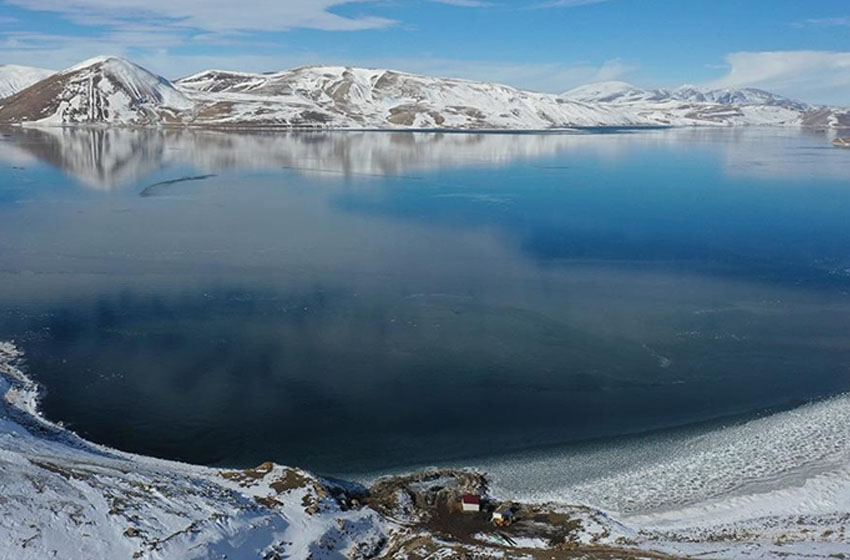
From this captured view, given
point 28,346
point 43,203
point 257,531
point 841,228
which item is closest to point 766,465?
point 257,531

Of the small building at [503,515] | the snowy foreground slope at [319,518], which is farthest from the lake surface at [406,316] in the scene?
the small building at [503,515]

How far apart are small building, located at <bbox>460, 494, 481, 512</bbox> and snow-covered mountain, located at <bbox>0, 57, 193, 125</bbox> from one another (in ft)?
524

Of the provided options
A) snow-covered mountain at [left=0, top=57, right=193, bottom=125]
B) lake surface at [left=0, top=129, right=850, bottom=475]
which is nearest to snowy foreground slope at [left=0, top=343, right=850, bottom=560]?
lake surface at [left=0, top=129, right=850, bottom=475]

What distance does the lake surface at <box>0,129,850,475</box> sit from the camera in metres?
23.2

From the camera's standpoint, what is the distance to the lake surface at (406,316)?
23250 mm

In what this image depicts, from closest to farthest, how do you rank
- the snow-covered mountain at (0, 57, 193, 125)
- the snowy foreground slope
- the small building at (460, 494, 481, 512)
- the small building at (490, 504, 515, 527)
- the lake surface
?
the snowy foreground slope, the small building at (490, 504, 515, 527), the small building at (460, 494, 481, 512), the lake surface, the snow-covered mountain at (0, 57, 193, 125)

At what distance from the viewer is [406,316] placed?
3145 cm

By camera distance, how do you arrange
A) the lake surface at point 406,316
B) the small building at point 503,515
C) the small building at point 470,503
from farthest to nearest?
the lake surface at point 406,316
the small building at point 470,503
the small building at point 503,515

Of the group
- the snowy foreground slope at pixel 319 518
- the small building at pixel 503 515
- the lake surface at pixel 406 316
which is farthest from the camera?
the lake surface at pixel 406 316

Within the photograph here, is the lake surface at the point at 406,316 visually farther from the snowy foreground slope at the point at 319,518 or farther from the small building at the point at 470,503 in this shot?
the small building at the point at 470,503

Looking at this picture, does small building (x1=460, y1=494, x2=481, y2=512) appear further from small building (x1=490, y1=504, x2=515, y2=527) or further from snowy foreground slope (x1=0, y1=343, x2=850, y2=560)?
small building (x1=490, y1=504, x2=515, y2=527)

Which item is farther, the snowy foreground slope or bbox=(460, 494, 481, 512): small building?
bbox=(460, 494, 481, 512): small building

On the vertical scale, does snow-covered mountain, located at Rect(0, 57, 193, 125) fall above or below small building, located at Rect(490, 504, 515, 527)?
above

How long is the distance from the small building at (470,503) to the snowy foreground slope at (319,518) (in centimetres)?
29
